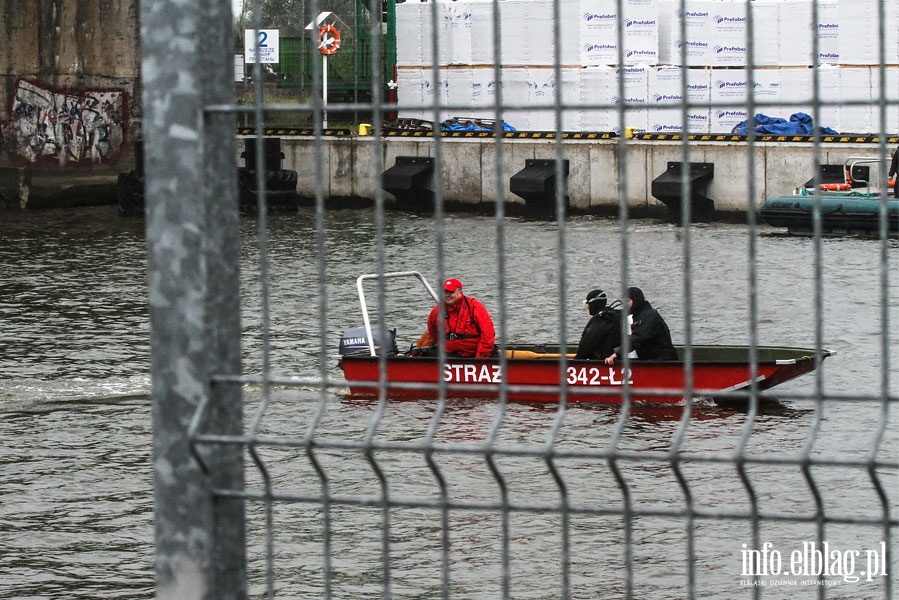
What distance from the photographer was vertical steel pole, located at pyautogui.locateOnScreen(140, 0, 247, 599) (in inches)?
130

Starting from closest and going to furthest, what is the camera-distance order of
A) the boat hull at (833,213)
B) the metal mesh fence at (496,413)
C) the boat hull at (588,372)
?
the metal mesh fence at (496,413) < the boat hull at (588,372) < the boat hull at (833,213)

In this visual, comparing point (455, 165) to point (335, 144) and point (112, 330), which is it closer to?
point (335, 144)

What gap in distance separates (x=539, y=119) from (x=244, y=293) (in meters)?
16.6

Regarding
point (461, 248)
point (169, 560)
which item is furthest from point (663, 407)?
point (461, 248)

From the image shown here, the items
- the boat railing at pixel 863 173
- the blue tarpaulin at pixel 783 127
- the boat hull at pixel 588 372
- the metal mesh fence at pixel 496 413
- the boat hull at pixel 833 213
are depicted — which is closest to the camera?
the metal mesh fence at pixel 496 413

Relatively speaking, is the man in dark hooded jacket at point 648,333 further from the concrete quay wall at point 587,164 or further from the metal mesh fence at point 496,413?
the concrete quay wall at point 587,164

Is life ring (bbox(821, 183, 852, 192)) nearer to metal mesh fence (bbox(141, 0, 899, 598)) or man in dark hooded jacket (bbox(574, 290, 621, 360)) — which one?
metal mesh fence (bbox(141, 0, 899, 598))

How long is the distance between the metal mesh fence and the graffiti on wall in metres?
6.82

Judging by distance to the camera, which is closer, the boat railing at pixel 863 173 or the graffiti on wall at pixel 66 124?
the boat railing at pixel 863 173

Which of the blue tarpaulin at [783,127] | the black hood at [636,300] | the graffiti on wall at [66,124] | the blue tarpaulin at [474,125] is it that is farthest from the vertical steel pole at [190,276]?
the graffiti on wall at [66,124]

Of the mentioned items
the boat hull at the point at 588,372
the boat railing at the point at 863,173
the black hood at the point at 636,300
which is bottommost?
the boat hull at the point at 588,372

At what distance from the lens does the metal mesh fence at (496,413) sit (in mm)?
3191

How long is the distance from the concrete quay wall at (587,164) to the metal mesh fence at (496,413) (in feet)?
2.16

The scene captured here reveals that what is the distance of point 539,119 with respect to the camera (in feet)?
118
